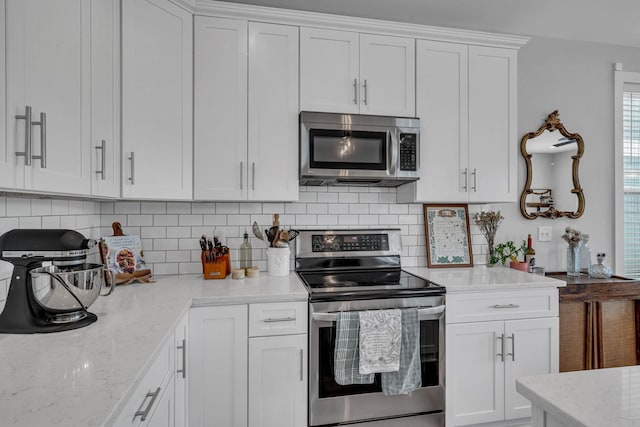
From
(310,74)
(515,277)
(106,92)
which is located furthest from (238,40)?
(515,277)

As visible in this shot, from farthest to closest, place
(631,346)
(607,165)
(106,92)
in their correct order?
(607,165)
(631,346)
(106,92)

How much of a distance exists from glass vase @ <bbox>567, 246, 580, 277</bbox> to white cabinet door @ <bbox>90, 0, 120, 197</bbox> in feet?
9.80

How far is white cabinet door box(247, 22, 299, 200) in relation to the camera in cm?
223

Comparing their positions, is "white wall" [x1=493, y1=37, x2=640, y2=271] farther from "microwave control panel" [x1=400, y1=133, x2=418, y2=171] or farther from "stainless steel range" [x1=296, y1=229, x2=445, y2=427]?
"stainless steel range" [x1=296, y1=229, x2=445, y2=427]

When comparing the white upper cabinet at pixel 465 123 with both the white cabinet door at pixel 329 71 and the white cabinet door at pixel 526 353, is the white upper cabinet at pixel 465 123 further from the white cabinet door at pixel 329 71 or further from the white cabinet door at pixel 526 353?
the white cabinet door at pixel 526 353

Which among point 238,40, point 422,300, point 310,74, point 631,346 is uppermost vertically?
point 238,40

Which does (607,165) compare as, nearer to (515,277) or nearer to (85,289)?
(515,277)

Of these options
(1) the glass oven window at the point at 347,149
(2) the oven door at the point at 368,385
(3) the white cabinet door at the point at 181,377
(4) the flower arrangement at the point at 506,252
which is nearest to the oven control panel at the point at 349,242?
(1) the glass oven window at the point at 347,149

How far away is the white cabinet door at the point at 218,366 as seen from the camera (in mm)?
1834

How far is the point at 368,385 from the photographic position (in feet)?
6.68

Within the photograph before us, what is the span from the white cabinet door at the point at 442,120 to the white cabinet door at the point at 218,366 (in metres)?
1.38

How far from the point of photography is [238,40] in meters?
2.21

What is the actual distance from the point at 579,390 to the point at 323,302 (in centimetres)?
122

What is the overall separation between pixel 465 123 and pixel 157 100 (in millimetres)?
1871
